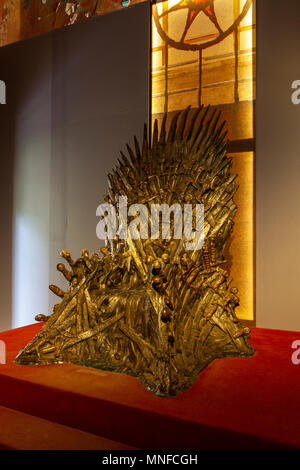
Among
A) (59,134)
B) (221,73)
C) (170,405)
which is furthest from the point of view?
(59,134)

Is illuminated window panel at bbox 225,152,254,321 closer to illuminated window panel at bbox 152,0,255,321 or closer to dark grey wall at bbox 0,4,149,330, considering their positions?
illuminated window panel at bbox 152,0,255,321

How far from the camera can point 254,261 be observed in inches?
123

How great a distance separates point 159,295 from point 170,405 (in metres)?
0.54

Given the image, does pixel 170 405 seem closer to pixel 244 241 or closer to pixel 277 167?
pixel 244 241

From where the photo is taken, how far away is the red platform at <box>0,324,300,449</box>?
1.44 meters

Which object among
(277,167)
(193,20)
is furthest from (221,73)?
(277,167)

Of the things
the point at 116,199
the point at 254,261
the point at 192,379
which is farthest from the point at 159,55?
the point at 192,379

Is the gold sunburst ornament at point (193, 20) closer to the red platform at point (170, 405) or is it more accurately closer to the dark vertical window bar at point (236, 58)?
the dark vertical window bar at point (236, 58)

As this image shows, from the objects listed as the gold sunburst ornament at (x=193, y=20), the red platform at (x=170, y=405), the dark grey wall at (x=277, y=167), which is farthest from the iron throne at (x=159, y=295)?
the gold sunburst ornament at (x=193, y=20)

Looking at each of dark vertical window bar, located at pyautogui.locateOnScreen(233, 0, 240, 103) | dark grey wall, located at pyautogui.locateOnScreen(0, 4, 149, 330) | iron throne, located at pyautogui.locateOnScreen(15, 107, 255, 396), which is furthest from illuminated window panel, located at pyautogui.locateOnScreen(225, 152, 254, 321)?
dark grey wall, located at pyautogui.locateOnScreen(0, 4, 149, 330)

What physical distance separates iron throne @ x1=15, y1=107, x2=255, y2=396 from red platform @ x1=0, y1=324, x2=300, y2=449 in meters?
0.09

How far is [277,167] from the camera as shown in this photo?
9.89 ft

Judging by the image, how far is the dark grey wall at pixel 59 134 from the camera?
3.61 meters
